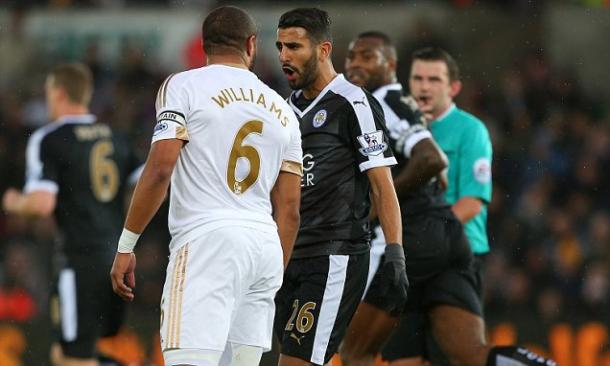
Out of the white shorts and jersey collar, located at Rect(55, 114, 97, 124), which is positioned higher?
jersey collar, located at Rect(55, 114, 97, 124)

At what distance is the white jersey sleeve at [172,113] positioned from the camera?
5.27 m

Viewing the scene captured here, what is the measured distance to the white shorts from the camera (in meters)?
5.23

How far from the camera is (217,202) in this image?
212 inches

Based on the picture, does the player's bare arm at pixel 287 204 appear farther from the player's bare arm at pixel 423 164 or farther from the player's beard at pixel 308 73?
the player's bare arm at pixel 423 164

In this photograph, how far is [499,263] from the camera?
1440 cm

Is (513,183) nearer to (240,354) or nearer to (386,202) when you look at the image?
(386,202)

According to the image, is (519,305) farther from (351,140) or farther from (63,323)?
(351,140)

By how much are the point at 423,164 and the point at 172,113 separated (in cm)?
206

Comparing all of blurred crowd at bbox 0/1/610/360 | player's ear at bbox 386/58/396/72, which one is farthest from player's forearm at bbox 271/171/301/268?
blurred crowd at bbox 0/1/610/360

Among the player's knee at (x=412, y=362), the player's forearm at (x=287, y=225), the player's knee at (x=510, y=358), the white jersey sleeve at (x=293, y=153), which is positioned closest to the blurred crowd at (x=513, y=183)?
the player's knee at (x=412, y=362)

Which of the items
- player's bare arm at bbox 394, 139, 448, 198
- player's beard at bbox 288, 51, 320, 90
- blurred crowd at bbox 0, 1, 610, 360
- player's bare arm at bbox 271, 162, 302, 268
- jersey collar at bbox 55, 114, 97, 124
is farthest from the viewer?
blurred crowd at bbox 0, 1, 610, 360

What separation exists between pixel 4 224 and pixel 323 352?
29.4 feet

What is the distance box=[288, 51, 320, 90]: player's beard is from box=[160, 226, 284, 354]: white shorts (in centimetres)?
104

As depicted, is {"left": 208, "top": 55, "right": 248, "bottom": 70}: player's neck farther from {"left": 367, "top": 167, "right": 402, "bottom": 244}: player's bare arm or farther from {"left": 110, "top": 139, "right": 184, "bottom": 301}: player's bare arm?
{"left": 367, "top": 167, "right": 402, "bottom": 244}: player's bare arm
